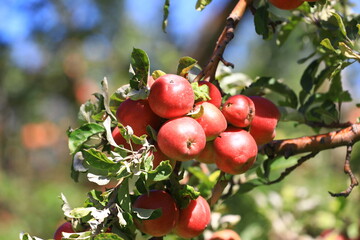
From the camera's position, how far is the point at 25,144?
4.97m

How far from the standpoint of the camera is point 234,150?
654mm

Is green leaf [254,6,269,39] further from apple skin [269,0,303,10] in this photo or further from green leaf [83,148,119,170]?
green leaf [83,148,119,170]

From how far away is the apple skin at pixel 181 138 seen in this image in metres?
0.61

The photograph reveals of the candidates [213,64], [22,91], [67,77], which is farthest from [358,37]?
[67,77]

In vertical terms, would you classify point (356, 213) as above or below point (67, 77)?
above

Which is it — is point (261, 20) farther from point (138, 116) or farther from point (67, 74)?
point (67, 74)

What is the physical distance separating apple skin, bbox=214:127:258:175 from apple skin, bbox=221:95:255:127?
0.02m

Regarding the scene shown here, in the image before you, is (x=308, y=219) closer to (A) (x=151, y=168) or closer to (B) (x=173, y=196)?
(B) (x=173, y=196)

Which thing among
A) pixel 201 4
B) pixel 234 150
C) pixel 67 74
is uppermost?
pixel 201 4

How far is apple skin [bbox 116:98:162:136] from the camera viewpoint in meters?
0.66

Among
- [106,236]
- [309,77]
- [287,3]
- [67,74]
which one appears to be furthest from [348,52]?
[67,74]

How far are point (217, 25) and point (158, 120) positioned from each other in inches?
69.9

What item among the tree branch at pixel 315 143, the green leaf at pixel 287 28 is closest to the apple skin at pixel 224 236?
the tree branch at pixel 315 143

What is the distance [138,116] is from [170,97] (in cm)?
6
